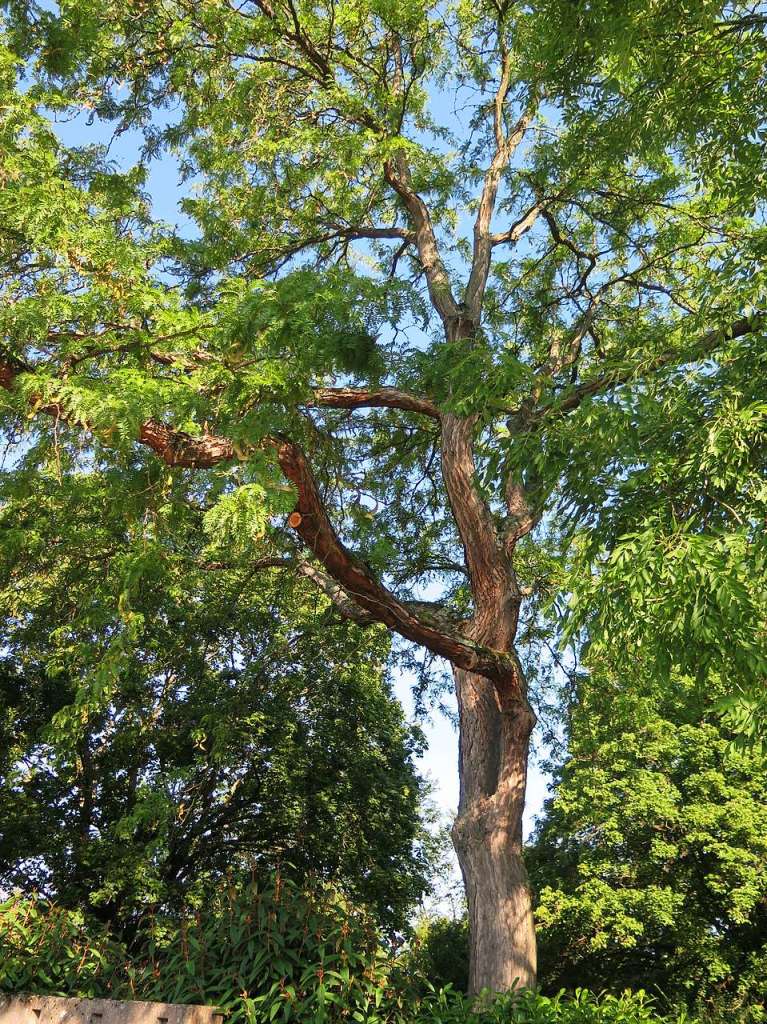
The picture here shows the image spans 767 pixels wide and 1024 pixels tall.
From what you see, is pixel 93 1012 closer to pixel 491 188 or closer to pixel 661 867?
pixel 491 188

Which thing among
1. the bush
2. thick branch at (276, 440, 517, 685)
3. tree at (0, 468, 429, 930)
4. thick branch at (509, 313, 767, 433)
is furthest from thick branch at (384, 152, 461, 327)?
the bush

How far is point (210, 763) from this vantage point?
41.4 ft

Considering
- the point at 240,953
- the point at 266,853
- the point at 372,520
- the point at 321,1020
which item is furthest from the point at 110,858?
the point at 321,1020

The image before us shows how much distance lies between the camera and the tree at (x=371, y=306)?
213 inches

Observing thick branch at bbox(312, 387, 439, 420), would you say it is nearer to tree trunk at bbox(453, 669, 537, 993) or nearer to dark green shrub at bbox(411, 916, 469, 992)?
tree trunk at bbox(453, 669, 537, 993)

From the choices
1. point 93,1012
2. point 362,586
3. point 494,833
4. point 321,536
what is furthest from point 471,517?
point 93,1012

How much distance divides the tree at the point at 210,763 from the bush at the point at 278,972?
17.0 feet

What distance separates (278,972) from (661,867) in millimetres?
11016

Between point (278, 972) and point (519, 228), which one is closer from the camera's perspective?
point (278, 972)

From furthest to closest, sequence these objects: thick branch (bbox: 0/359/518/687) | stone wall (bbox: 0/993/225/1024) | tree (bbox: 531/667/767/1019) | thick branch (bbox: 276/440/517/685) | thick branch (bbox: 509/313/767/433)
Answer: tree (bbox: 531/667/767/1019) < thick branch (bbox: 276/440/517/685) < thick branch (bbox: 0/359/518/687) < thick branch (bbox: 509/313/767/433) < stone wall (bbox: 0/993/225/1024)

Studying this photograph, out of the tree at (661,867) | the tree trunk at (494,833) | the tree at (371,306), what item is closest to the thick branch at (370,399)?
the tree at (371,306)

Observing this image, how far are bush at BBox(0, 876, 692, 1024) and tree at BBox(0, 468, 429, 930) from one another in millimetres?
5175

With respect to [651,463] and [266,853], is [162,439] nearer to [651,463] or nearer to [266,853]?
[651,463]

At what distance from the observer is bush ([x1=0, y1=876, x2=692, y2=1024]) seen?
190 inches
